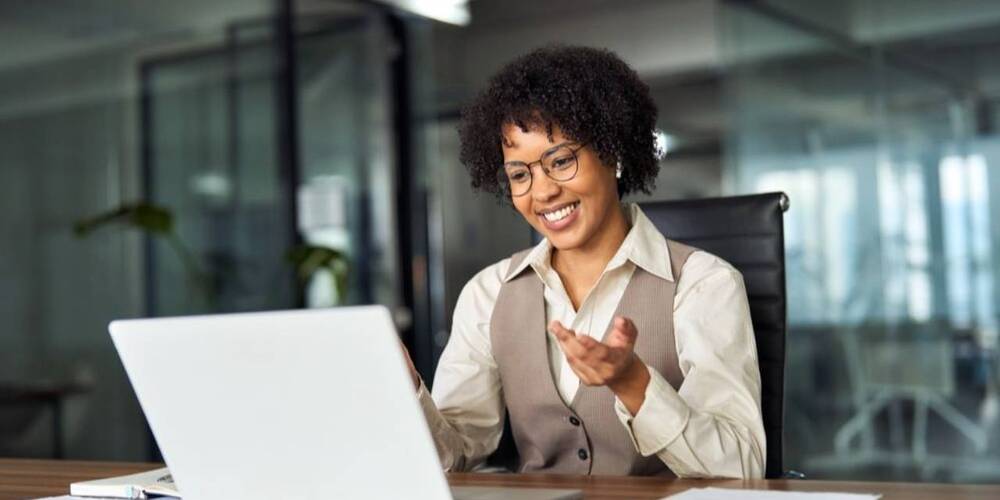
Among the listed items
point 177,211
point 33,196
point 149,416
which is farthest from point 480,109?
point 177,211

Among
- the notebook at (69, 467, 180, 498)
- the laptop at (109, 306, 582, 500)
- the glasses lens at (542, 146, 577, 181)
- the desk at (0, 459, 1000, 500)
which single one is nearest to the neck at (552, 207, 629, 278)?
the glasses lens at (542, 146, 577, 181)

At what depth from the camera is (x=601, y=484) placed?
1.41 metres

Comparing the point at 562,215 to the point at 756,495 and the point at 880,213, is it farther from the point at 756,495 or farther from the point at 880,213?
the point at 880,213

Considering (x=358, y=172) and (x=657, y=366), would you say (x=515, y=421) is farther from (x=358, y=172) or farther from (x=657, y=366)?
(x=358, y=172)

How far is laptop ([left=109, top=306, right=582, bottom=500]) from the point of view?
96cm

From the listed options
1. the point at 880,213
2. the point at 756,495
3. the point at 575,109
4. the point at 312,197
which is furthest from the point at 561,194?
the point at 312,197

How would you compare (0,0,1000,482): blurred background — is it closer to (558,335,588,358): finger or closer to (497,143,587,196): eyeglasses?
(497,143,587,196): eyeglasses

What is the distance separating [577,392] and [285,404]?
836 mm

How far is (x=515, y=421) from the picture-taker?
1.88 meters

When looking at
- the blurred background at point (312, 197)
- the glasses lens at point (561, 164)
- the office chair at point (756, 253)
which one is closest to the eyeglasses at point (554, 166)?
the glasses lens at point (561, 164)

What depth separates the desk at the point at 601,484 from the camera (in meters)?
1.24

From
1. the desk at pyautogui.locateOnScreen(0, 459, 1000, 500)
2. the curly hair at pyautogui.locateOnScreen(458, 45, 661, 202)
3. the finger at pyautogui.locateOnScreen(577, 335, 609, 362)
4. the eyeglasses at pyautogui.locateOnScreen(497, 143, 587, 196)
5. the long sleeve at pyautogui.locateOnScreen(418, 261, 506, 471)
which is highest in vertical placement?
the curly hair at pyautogui.locateOnScreen(458, 45, 661, 202)

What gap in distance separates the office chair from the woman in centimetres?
15

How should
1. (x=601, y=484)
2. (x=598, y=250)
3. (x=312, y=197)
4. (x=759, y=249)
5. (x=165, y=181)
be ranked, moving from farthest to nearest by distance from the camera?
(x=312, y=197)
(x=165, y=181)
(x=759, y=249)
(x=598, y=250)
(x=601, y=484)
